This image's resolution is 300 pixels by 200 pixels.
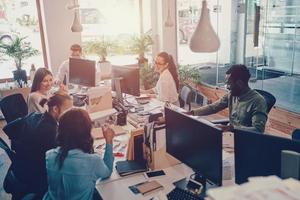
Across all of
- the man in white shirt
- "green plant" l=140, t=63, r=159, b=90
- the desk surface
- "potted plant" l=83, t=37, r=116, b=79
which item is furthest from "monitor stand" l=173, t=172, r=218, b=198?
"green plant" l=140, t=63, r=159, b=90

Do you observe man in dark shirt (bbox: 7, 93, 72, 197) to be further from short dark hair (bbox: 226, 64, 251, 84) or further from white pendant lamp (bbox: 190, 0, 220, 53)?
short dark hair (bbox: 226, 64, 251, 84)

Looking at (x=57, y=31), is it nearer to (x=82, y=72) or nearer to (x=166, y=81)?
(x=82, y=72)

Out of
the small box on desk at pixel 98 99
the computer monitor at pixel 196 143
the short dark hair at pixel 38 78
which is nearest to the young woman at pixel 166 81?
the small box on desk at pixel 98 99

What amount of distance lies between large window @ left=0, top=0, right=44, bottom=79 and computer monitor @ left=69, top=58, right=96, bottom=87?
1635 mm

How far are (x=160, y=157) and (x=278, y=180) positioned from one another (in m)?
Result: 1.51

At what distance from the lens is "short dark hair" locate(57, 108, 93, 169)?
2.09m

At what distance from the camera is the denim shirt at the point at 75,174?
6.75ft

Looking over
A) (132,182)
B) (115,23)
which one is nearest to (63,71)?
(115,23)

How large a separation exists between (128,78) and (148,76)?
221cm

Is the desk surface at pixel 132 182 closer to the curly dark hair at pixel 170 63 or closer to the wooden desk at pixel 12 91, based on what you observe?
the curly dark hair at pixel 170 63

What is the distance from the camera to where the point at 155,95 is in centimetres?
458

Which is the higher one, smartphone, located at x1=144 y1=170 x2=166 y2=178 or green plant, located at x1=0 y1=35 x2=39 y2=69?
green plant, located at x1=0 y1=35 x2=39 y2=69

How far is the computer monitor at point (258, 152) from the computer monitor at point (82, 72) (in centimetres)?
290

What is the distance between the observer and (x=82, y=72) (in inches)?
177
